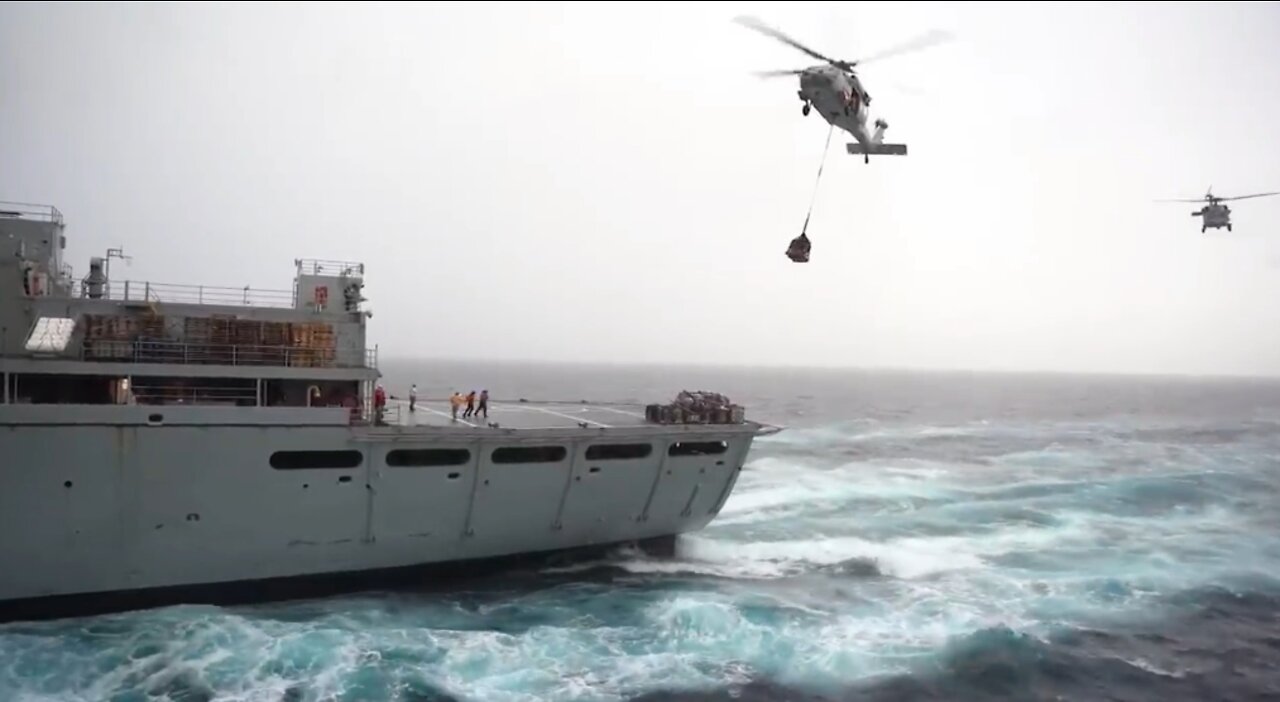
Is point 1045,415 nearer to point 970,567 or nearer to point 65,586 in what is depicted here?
point 970,567

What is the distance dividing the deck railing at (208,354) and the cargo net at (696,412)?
9.48 meters

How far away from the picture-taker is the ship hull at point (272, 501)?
1888 cm

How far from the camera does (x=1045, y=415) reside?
102 metres

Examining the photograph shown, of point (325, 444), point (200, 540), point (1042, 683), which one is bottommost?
point (1042, 683)

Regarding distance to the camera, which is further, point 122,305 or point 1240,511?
point 1240,511

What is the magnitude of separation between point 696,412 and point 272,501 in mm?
13064

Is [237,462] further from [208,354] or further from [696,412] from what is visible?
[696,412]

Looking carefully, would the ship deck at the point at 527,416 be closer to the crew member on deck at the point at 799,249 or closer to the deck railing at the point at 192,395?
the deck railing at the point at 192,395

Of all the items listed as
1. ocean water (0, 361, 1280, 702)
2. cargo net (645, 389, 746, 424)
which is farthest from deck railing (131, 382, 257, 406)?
cargo net (645, 389, 746, 424)

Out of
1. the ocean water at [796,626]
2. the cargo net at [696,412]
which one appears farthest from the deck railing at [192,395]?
the cargo net at [696,412]

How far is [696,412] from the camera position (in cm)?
2692

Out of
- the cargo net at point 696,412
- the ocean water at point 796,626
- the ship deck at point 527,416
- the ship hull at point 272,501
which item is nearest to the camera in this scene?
the ocean water at point 796,626

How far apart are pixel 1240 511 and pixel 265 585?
40.8 m

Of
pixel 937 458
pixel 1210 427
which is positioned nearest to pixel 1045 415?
pixel 1210 427
